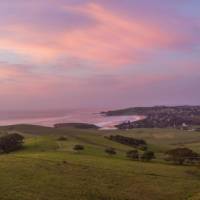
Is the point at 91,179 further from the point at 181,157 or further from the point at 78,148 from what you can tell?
the point at 181,157

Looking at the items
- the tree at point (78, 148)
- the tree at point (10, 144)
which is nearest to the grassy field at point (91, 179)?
the tree at point (78, 148)

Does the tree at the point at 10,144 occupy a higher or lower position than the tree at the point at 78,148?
higher

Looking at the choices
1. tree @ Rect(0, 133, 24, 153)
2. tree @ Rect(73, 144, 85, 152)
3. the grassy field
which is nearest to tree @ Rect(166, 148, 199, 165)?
the grassy field

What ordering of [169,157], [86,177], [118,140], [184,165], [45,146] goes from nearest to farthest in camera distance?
1. [86,177]
2. [184,165]
3. [169,157]
4. [45,146]
5. [118,140]

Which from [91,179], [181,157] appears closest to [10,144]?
[91,179]

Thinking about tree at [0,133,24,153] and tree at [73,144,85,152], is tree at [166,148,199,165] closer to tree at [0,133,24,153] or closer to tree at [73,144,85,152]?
tree at [73,144,85,152]

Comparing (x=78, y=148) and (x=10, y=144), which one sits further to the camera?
(x=10, y=144)

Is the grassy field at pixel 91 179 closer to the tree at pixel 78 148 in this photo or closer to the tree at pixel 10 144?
the tree at pixel 78 148

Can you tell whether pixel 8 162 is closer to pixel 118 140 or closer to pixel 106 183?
pixel 106 183

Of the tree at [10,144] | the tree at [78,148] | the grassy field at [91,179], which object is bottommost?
the grassy field at [91,179]

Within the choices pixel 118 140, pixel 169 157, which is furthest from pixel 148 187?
pixel 118 140

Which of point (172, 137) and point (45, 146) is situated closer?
point (45, 146)
